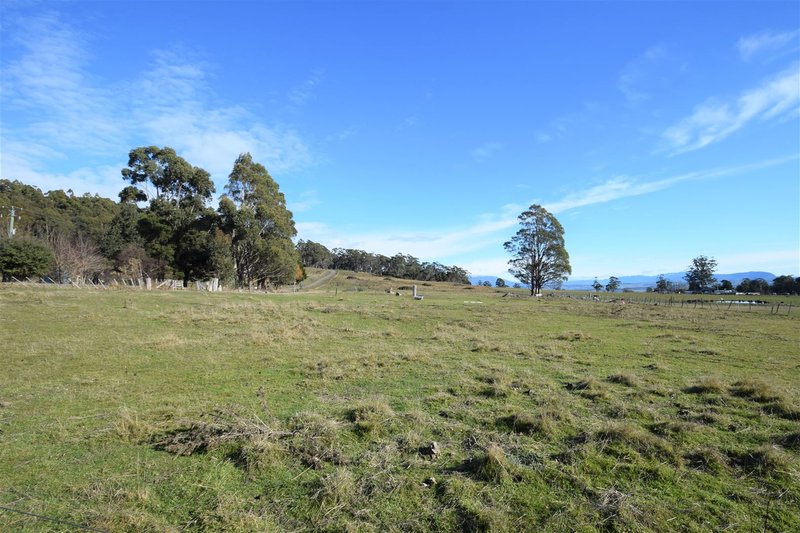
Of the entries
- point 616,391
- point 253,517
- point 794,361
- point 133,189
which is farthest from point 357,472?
point 133,189

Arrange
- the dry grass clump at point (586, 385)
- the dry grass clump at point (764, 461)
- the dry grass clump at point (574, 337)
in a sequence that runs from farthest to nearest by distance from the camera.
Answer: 1. the dry grass clump at point (574, 337)
2. the dry grass clump at point (586, 385)
3. the dry grass clump at point (764, 461)

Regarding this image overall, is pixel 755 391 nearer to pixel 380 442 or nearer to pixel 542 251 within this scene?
pixel 380 442

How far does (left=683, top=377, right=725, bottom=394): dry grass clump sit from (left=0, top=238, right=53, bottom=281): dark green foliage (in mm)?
48145

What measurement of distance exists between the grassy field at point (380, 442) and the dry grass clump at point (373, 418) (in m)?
0.03

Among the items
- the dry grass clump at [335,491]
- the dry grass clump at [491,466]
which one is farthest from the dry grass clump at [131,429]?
the dry grass clump at [491,466]

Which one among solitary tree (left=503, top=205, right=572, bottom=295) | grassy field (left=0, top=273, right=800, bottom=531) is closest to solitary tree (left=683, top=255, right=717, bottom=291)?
solitary tree (left=503, top=205, right=572, bottom=295)

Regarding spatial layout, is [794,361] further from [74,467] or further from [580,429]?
[74,467]

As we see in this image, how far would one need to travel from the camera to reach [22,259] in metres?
35.1

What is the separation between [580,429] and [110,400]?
8149 mm

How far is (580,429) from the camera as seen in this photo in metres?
6.20

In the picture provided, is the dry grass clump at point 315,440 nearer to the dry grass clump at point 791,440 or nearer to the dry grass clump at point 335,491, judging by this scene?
the dry grass clump at point 335,491

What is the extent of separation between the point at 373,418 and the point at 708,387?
7.74m

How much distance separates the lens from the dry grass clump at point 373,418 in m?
6.02

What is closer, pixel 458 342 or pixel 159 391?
pixel 159 391
